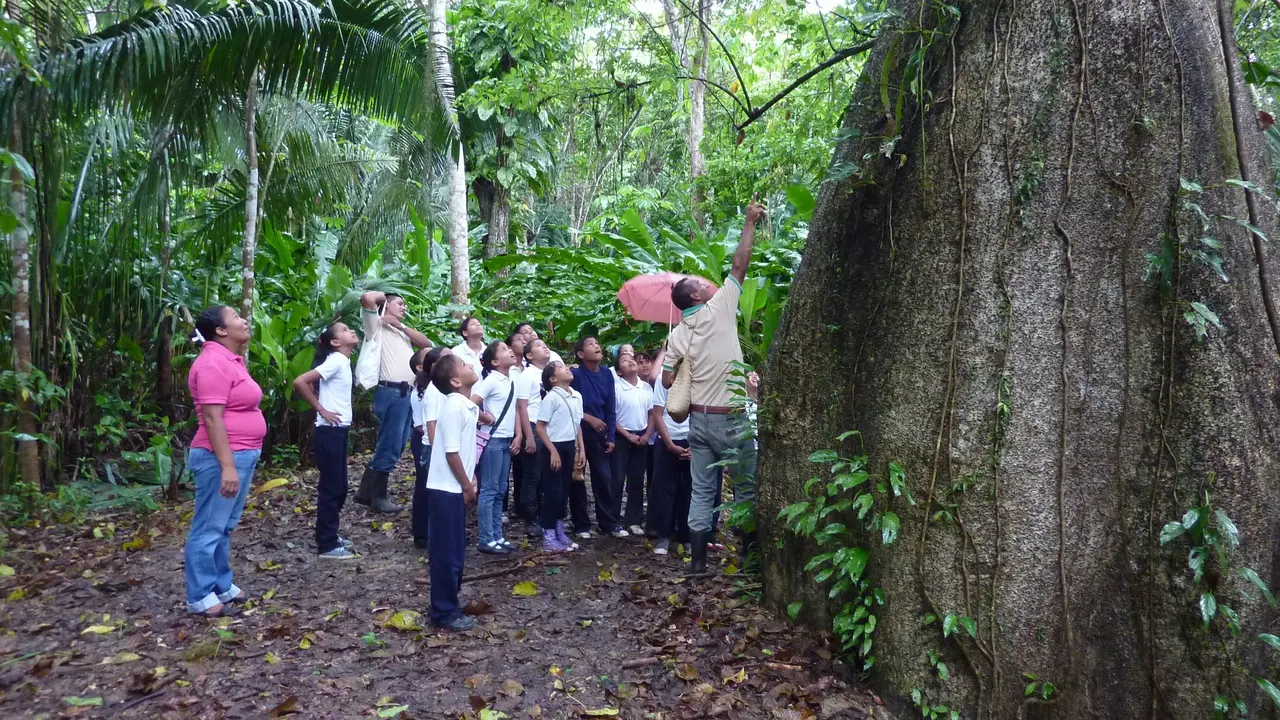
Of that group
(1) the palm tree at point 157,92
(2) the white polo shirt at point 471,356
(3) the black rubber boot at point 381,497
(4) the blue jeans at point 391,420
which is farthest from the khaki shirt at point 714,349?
(1) the palm tree at point 157,92

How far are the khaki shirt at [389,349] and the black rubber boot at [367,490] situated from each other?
1.08 metres

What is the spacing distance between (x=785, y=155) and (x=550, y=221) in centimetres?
1350

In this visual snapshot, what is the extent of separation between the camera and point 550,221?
2448cm

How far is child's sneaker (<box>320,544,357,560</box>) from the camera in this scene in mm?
6227

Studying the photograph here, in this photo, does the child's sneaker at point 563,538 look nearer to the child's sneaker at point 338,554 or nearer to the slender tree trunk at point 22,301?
the child's sneaker at point 338,554

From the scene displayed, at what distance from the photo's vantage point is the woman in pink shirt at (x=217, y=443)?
4.79 m

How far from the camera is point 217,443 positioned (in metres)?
4.77

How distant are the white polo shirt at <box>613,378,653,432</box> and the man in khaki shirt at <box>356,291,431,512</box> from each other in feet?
5.52

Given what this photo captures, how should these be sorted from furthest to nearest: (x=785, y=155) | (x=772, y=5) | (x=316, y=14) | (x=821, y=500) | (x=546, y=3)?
(x=785, y=155), (x=772, y=5), (x=546, y=3), (x=316, y=14), (x=821, y=500)

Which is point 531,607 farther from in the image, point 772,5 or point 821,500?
point 772,5

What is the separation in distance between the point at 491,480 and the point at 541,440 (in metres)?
0.49

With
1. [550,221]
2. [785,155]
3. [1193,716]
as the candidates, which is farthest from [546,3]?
[550,221]

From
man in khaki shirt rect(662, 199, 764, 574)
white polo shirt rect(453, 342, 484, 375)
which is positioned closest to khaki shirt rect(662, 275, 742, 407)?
man in khaki shirt rect(662, 199, 764, 574)

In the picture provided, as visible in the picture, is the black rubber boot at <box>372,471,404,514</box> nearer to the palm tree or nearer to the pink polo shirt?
the palm tree
